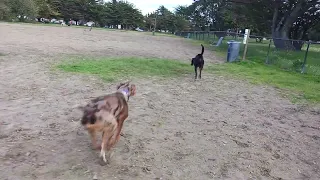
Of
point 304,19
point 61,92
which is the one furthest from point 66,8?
point 61,92

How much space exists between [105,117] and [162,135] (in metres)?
1.58

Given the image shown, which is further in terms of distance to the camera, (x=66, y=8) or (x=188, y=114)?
(x=66, y=8)

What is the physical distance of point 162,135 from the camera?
492cm

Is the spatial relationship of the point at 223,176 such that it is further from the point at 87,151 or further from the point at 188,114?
the point at 188,114

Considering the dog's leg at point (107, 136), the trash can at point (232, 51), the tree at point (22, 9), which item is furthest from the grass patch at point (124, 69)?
the tree at point (22, 9)

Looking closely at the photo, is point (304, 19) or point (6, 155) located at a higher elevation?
point (304, 19)

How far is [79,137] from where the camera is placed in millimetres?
4578

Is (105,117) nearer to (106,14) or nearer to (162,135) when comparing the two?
(162,135)

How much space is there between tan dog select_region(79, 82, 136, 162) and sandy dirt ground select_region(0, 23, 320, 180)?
275 mm

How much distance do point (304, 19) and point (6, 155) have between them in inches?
1403

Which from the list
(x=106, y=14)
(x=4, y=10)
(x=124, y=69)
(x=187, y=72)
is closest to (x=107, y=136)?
(x=124, y=69)

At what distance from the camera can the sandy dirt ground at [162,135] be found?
3.78 m

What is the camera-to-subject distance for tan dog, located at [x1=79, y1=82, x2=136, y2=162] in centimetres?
350

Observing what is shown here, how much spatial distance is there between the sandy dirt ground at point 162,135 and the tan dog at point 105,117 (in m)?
0.28
